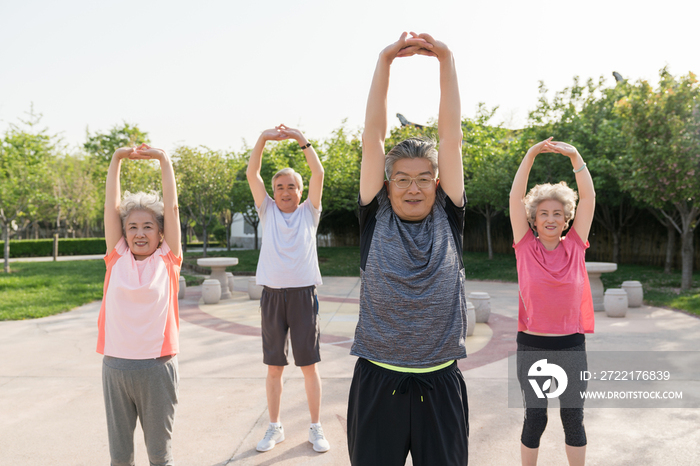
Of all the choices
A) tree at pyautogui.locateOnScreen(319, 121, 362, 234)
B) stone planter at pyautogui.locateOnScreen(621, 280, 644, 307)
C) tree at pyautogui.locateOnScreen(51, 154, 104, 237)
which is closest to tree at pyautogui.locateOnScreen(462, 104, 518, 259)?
tree at pyautogui.locateOnScreen(319, 121, 362, 234)

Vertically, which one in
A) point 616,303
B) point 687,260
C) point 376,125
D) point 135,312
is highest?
point 376,125

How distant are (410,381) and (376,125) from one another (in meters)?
1.00

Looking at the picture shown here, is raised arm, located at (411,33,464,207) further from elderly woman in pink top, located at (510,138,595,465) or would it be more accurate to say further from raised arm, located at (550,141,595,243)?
raised arm, located at (550,141,595,243)

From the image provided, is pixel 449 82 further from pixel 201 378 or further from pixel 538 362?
pixel 201 378

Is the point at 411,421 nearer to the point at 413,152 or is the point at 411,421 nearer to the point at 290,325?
the point at 413,152

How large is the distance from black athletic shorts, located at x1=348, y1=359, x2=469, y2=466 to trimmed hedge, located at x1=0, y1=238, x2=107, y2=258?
29.8 metres

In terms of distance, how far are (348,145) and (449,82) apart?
19.8 meters

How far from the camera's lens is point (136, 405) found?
7.91 ft

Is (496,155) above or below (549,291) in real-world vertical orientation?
above

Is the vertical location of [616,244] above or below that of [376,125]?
below

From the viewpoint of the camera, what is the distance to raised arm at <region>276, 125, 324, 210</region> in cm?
→ 325

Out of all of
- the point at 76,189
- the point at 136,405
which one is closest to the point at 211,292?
the point at 136,405

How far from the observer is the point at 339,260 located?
768 inches

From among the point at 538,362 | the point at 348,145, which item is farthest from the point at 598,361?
the point at 348,145
